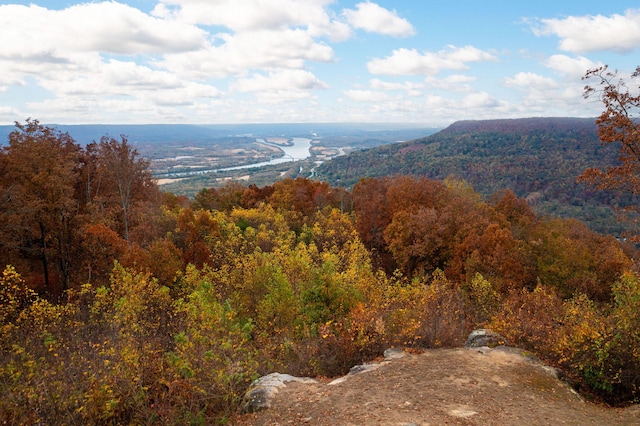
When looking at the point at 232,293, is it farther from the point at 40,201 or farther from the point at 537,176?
the point at 537,176

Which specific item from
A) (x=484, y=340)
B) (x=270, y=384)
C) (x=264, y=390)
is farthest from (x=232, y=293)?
(x=484, y=340)

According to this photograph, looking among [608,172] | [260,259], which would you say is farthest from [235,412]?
[260,259]

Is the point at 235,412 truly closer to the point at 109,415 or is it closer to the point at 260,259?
the point at 109,415

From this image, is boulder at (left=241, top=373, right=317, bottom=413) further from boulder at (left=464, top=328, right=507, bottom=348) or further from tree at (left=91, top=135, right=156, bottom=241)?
tree at (left=91, top=135, right=156, bottom=241)

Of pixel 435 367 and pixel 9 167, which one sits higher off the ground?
pixel 9 167

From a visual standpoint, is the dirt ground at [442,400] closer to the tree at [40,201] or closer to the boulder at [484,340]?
the boulder at [484,340]

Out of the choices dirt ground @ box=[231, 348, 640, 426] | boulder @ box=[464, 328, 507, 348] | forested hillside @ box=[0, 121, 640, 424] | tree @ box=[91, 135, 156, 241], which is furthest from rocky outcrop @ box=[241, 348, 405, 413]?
tree @ box=[91, 135, 156, 241]

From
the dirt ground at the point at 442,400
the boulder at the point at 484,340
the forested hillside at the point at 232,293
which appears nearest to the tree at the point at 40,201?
the forested hillside at the point at 232,293
